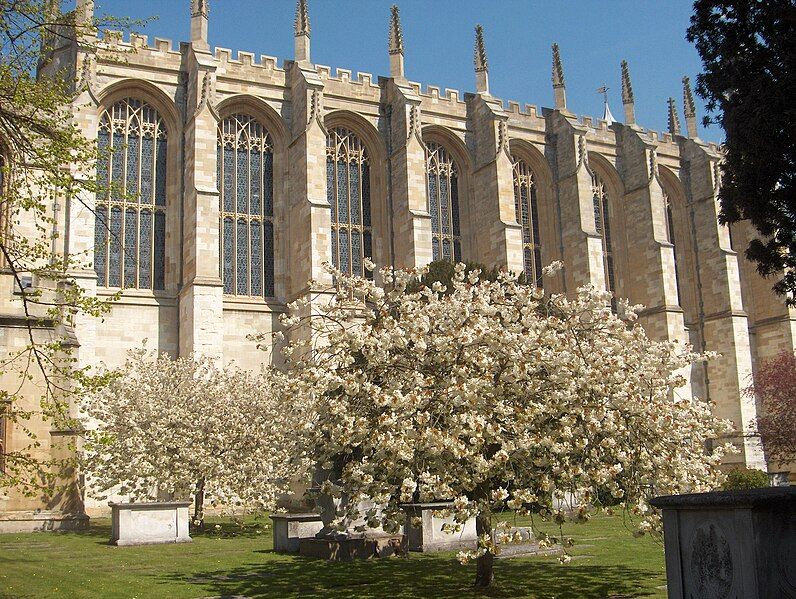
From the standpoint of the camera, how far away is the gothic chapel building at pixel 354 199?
86.7ft

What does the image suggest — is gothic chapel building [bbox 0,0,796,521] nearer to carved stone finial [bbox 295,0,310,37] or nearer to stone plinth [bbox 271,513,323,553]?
carved stone finial [bbox 295,0,310,37]

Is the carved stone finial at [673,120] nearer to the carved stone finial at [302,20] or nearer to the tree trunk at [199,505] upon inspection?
the carved stone finial at [302,20]

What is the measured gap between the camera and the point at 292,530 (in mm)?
14992

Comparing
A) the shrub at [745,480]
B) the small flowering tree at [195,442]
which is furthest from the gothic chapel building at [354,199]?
the shrub at [745,480]

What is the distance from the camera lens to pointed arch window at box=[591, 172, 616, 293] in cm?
3662

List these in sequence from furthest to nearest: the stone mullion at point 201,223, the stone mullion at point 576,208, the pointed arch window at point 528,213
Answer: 1. the pointed arch window at point 528,213
2. the stone mullion at point 576,208
3. the stone mullion at point 201,223

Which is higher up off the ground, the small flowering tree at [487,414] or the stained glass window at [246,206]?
the stained glass window at [246,206]

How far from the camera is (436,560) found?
1327 centimetres

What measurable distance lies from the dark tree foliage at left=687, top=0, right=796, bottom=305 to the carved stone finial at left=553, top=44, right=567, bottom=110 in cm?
2441

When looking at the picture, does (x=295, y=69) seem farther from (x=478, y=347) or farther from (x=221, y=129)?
(x=478, y=347)

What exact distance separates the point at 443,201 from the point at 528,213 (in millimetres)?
4103

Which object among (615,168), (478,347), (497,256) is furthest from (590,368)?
(615,168)

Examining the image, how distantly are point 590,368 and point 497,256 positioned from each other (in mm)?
21311

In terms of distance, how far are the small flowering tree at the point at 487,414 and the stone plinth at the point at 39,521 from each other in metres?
9.64
